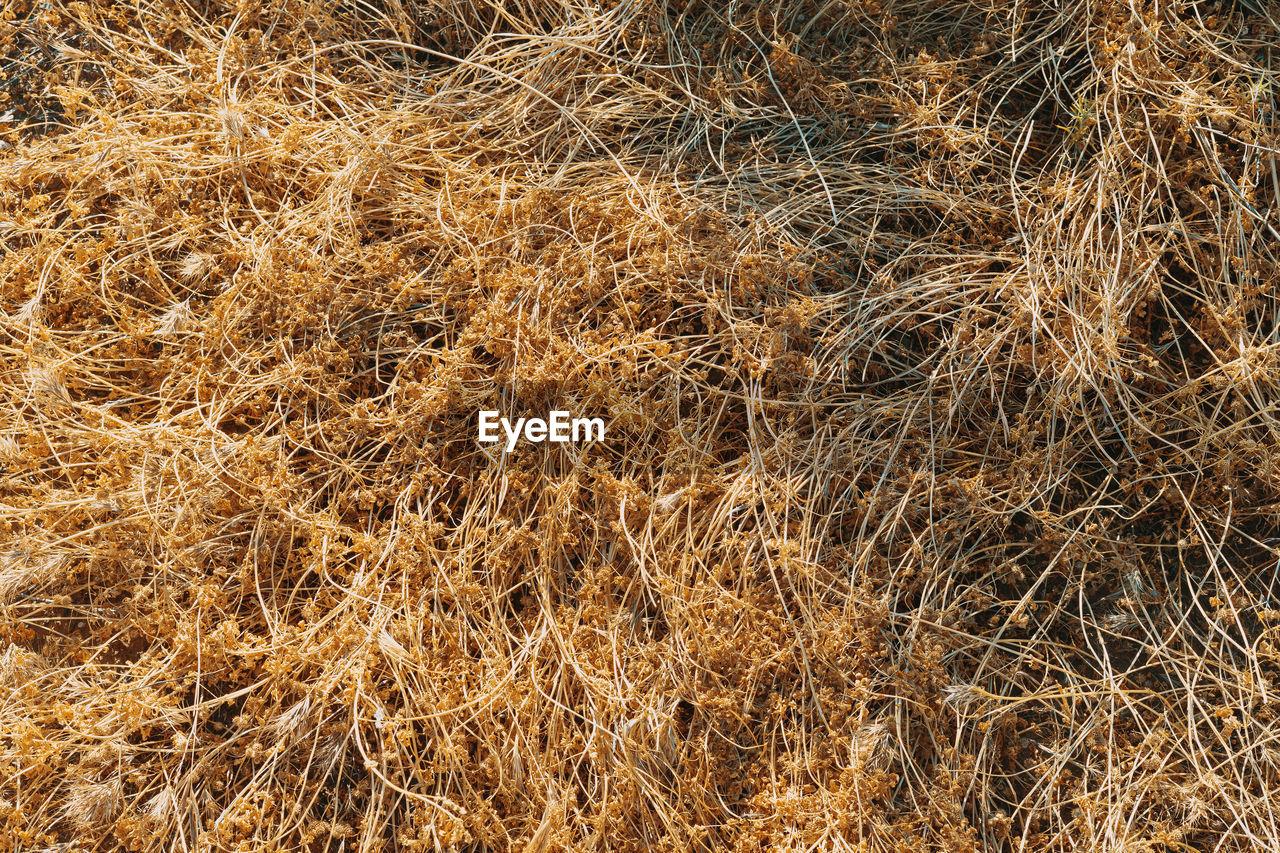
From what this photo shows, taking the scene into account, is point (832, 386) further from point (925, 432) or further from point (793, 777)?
point (793, 777)

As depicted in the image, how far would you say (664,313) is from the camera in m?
2.89

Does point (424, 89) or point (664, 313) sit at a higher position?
point (424, 89)

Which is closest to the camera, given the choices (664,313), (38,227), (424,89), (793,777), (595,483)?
(793,777)

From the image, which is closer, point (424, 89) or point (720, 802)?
point (720, 802)

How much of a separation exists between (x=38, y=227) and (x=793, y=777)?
2.94 meters

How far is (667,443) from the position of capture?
2.73 metres

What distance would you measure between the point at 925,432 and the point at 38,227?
9.61 ft

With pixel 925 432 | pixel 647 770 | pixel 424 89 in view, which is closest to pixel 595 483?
pixel 647 770

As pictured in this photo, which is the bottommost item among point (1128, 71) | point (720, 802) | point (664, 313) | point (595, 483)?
point (720, 802)

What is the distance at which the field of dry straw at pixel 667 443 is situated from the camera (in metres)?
2.40

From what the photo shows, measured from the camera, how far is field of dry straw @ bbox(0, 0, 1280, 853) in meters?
2.40

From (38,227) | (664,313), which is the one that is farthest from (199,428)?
(664,313)

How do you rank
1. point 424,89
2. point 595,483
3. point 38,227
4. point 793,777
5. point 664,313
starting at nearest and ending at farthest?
point 793,777 < point 595,483 < point 664,313 < point 38,227 < point 424,89

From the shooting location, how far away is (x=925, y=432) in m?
2.68
